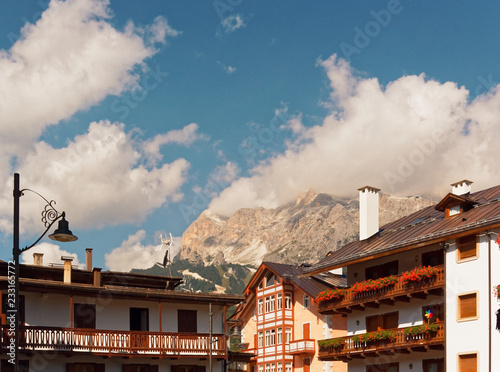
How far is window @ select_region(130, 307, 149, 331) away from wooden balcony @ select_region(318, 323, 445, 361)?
11.7 metres

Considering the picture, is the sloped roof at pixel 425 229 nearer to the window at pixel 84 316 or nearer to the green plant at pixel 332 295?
the green plant at pixel 332 295

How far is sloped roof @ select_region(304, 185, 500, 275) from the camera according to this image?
130ft

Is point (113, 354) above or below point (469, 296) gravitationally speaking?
below

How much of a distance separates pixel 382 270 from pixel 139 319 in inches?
581

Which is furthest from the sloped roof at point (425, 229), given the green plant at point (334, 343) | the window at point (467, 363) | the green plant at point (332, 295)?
the window at point (467, 363)

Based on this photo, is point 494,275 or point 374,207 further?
point 374,207

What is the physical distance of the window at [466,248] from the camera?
130 feet

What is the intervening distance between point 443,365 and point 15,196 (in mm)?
29366

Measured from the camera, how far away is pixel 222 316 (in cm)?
4847

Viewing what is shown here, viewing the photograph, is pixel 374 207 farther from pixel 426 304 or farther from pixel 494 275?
pixel 494 275

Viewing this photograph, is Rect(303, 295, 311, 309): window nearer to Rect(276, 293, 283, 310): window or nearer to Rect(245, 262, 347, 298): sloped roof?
Rect(245, 262, 347, 298): sloped roof

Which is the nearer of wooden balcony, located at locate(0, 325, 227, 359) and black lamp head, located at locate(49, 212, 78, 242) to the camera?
black lamp head, located at locate(49, 212, 78, 242)

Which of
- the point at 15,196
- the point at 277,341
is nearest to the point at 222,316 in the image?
the point at 277,341

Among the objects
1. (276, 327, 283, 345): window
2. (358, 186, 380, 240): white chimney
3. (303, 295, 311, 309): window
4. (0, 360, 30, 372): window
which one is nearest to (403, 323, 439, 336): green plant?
(358, 186, 380, 240): white chimney
